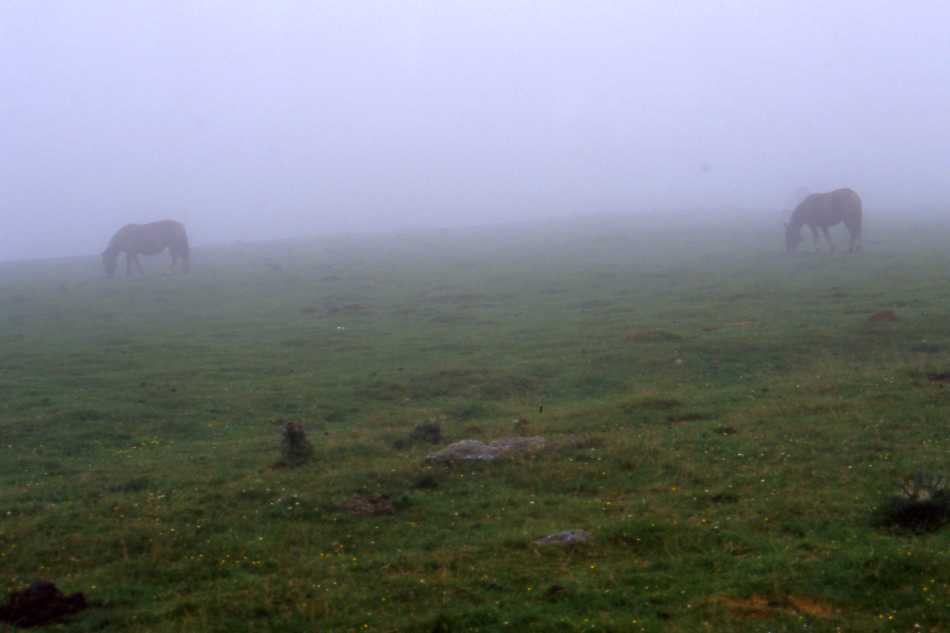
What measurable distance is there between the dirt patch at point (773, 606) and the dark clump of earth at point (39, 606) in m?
6.14

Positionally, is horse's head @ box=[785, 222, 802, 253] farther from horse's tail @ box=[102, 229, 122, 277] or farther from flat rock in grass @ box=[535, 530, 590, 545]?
flat rock in grass @ box=[535, 530, 590, 545]

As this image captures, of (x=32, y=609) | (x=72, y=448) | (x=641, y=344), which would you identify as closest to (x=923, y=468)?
(x=32, y=609)

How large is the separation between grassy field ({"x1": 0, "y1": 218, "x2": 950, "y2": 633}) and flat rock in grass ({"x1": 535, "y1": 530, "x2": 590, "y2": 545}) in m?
0.13

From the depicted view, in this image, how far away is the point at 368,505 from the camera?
40.6ft

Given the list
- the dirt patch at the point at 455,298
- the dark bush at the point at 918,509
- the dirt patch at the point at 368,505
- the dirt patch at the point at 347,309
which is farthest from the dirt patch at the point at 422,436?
the dirt patch at the point at 455,298

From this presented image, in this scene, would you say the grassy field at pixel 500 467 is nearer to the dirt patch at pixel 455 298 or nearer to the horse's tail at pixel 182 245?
the dirt patch at pixel 455 298

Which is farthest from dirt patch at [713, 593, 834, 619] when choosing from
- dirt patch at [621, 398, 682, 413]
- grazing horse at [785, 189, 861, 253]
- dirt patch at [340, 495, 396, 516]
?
grazing horse at [785, 189, 861, 253]

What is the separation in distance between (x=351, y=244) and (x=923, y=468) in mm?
68592

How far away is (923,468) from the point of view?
39.8ft

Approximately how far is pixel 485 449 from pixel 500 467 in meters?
0.73

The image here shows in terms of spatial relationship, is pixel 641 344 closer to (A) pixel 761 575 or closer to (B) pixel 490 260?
(A) pixel 761 575

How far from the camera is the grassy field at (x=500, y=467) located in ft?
29.6

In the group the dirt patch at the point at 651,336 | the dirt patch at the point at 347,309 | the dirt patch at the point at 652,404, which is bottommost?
the dirt patch at the point at 652,404

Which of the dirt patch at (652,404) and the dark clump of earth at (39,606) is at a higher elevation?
the dark clump of earth at (39,606)
